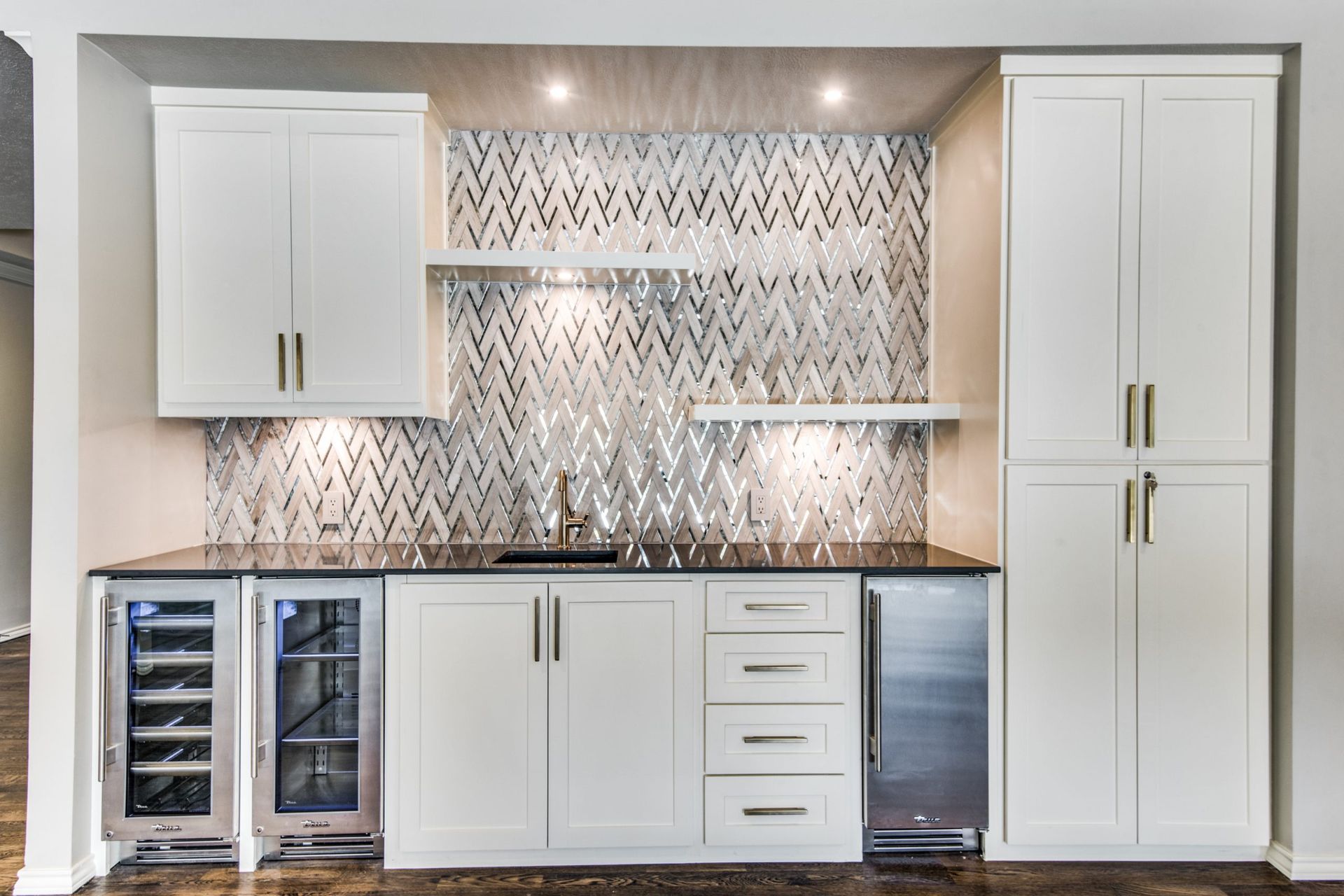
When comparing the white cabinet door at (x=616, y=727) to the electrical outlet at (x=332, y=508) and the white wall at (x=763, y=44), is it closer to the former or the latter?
the electrical outlet at (x=332, y=508)

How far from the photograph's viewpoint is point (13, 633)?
481 cm

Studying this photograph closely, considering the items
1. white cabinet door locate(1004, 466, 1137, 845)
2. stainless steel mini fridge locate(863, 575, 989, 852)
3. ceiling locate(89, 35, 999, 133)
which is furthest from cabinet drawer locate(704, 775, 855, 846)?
ceiling locate(89, 35, 999, 133)

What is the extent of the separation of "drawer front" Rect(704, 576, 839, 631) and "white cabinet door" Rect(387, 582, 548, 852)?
1.80 ft

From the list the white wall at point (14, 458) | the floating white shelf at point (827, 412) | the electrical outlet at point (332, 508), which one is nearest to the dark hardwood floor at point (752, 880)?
the electrical outlet at point (332, 508)

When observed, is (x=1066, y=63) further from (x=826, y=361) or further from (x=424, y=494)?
(x=424, y=494)

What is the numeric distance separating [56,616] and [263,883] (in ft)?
3.34

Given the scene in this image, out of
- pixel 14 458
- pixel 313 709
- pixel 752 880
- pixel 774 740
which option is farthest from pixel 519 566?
pixel 14 458

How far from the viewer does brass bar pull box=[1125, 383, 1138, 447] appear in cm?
221

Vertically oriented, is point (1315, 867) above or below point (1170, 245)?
below

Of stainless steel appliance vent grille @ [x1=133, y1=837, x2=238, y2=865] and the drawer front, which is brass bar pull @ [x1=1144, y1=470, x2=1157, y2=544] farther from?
stainless steel appliance vent grille @ [x1=133, y1=837, x2=238, y2=865]

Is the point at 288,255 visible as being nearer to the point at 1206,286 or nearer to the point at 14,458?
the point at 1206,286

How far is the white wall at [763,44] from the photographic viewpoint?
6.90ft

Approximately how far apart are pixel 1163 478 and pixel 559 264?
2083mm

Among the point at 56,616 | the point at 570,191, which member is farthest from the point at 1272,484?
the point at 56,616
